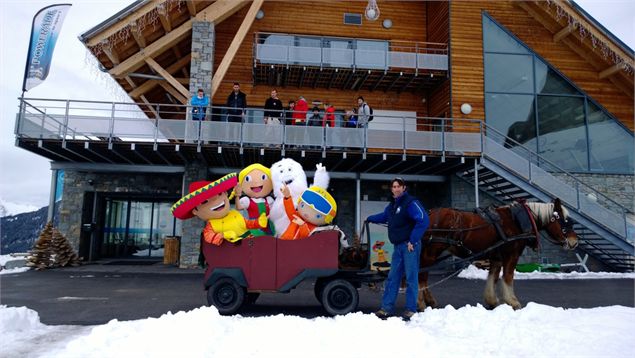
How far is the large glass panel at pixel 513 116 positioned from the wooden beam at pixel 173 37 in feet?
34.6

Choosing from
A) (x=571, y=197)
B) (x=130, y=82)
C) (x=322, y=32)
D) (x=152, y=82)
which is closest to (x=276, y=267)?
(x=571, y=197)

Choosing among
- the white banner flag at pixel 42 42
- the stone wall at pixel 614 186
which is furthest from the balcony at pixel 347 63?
the stone wall at pixel 614 186

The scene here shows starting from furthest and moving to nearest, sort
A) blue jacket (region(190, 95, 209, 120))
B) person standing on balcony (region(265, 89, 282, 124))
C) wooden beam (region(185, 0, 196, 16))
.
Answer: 1. wooden beam (region(185, 0, 196, 16))
2. person standing on balcony (region(265, 89, 282, 124))
3. blue jacket (region(190, 95, 209, 120))

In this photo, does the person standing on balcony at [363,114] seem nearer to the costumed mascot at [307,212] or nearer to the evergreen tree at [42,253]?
the costumed mascot at [307,212]

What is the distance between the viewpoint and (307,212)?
6.24 m

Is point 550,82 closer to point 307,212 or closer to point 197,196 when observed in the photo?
point 307,212

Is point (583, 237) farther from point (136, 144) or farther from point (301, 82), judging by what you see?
point (136, 144)

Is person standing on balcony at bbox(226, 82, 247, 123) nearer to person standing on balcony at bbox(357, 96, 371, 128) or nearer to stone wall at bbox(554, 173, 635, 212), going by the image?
person standing on balcony at bbox(357, 96, 371, 128)

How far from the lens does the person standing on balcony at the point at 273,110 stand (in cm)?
1360

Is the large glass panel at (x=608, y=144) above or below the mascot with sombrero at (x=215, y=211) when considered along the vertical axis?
above

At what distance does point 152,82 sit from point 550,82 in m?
16.3

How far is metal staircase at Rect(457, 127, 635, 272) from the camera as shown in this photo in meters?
12.9

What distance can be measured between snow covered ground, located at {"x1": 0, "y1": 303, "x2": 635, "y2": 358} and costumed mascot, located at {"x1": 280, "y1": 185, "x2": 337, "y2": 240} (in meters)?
1.41

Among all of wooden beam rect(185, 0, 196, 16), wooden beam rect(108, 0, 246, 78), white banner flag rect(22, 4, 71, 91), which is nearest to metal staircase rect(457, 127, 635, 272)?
wooden beam rect(108, 0, 246, 78)
